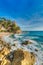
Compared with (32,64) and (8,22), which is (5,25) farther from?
(32,64)

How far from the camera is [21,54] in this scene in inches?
168

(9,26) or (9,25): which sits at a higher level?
(9,25)

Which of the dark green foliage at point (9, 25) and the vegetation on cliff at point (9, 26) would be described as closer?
the vegetation on cliff at point (9, 26)

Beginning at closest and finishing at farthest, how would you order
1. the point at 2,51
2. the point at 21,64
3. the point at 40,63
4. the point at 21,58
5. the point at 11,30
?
the point at 21,64, the point at 21,58, the point at 40,63, the point at 2,51, the point at 11,30

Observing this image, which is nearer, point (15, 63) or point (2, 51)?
point (15, 63)

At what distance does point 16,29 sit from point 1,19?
499cm

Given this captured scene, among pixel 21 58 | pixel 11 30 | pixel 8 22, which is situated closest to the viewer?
pixel 21 58

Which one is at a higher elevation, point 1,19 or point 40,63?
point 1,19

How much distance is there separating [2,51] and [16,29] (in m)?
21.9

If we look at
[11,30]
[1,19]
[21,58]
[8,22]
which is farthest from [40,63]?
[1,19]

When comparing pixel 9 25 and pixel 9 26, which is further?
pixel 9 26

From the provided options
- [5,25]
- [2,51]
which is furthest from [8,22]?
[2,51]

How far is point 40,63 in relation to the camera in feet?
15.3

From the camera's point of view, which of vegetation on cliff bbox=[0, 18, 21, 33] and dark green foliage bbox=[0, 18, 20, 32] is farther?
dark green foliage bbox=[0, 18, 20, 32]
